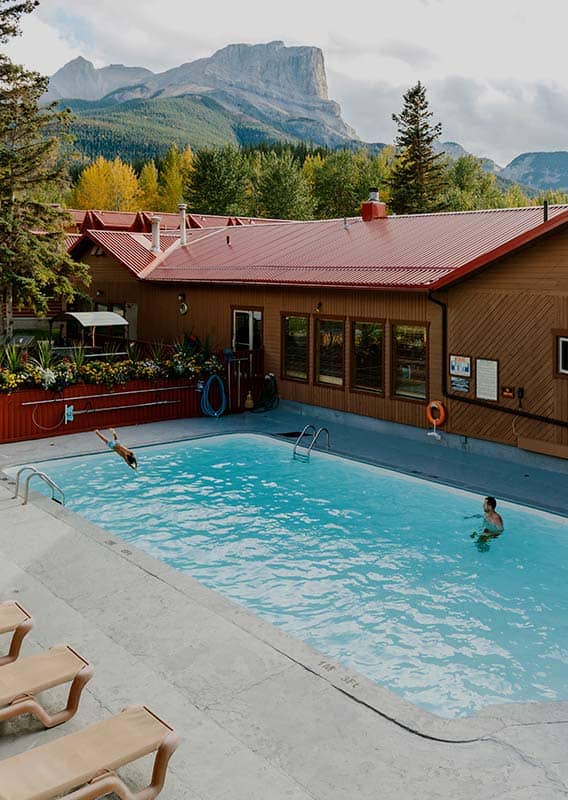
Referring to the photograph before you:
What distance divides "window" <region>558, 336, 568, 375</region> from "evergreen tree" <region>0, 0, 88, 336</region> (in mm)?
13578

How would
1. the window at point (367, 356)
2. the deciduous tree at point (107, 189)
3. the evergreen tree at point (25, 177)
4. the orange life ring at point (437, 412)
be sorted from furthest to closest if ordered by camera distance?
the deciduous tree at point (107, 189)
the evergreen tree at point (25, 177)
the window at point (367, 356)
the orange life ring at point (437, 412)

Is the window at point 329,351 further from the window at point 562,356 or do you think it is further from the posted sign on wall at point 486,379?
the window at point 562,356

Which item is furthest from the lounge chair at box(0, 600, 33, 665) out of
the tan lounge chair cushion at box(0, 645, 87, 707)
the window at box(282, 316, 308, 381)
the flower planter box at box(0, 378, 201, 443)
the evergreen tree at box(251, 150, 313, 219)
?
the evergreen tree at box(251, 150, 313, 219)

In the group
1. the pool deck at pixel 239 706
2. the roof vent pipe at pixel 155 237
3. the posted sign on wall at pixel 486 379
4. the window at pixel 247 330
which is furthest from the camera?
the roof vent pipe at pixel 155 237

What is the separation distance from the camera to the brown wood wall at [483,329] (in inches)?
534

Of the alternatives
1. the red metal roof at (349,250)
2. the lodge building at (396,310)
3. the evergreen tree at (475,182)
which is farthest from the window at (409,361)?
the evergreen tree at (475,182)

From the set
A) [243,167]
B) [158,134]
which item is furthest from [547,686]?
[158,134]

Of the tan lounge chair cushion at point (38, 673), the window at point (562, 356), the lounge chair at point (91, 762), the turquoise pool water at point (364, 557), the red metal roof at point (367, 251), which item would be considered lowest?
the turquoise pool water at point (364, 557)

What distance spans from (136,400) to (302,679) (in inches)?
463

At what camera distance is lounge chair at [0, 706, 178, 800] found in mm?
4445

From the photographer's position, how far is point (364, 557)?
10398 millimetres

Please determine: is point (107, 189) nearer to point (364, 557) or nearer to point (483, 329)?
point (483, 329)

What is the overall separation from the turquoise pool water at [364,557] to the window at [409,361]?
2683 millimetres

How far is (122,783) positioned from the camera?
4.66 meters
